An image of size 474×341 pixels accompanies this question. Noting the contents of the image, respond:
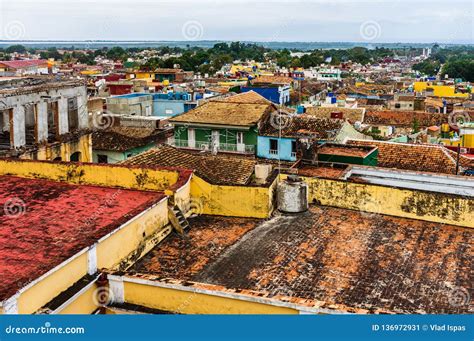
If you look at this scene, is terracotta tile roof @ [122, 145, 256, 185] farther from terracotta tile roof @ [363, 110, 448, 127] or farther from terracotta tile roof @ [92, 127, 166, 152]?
terracotta tile roof @ [363, 110, 448, 127]

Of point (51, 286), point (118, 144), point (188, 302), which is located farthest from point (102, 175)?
point (118, 144)

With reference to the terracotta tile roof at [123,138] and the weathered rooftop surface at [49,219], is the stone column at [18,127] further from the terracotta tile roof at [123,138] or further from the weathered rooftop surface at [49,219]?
the terracotta tile roof at [123,138]

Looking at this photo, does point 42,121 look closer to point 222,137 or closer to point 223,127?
point 223,127

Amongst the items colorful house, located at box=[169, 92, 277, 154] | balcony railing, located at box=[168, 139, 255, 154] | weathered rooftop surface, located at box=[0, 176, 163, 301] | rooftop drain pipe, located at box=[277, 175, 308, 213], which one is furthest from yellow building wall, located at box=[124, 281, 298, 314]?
balcony railing, located at box=[168, 139, 255, 154]

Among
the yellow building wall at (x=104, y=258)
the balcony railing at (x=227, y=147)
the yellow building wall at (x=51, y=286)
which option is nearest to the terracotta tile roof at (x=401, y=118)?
the balcony railing at (x=227, y=147)

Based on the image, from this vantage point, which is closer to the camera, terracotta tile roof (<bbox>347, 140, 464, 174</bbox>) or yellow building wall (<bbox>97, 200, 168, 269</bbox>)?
yellow building wall (<bbox>97, 200, 168, 269</bbox>)

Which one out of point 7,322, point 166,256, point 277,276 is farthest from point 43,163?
point 7,322
